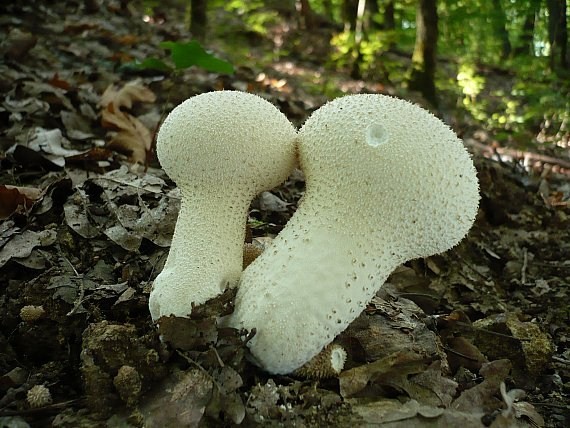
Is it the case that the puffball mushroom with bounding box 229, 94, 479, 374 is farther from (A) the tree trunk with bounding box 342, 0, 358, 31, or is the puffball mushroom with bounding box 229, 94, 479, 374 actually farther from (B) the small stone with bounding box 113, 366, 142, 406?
(A) the tree trunk with bounding box 342, 0, 358, 31

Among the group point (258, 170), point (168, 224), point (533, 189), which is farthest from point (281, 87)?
point (258, 170)

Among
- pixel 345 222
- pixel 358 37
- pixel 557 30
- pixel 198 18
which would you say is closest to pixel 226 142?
pixel 345 222

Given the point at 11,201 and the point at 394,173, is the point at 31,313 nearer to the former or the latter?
the point at 11,201

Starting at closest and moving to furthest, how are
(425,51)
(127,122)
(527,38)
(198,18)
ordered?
(127,122), (425,51), (198,18), (527,38)

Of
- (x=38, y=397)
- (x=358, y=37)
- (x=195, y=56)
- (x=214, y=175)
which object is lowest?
(x=38, y=397)

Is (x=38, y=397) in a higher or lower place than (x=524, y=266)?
higher

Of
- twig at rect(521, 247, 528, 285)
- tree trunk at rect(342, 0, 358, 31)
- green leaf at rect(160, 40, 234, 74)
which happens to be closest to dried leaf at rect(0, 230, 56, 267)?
green leaf at rect(160, 40, 234, 74)

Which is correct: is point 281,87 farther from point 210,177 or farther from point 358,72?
point 210,177
